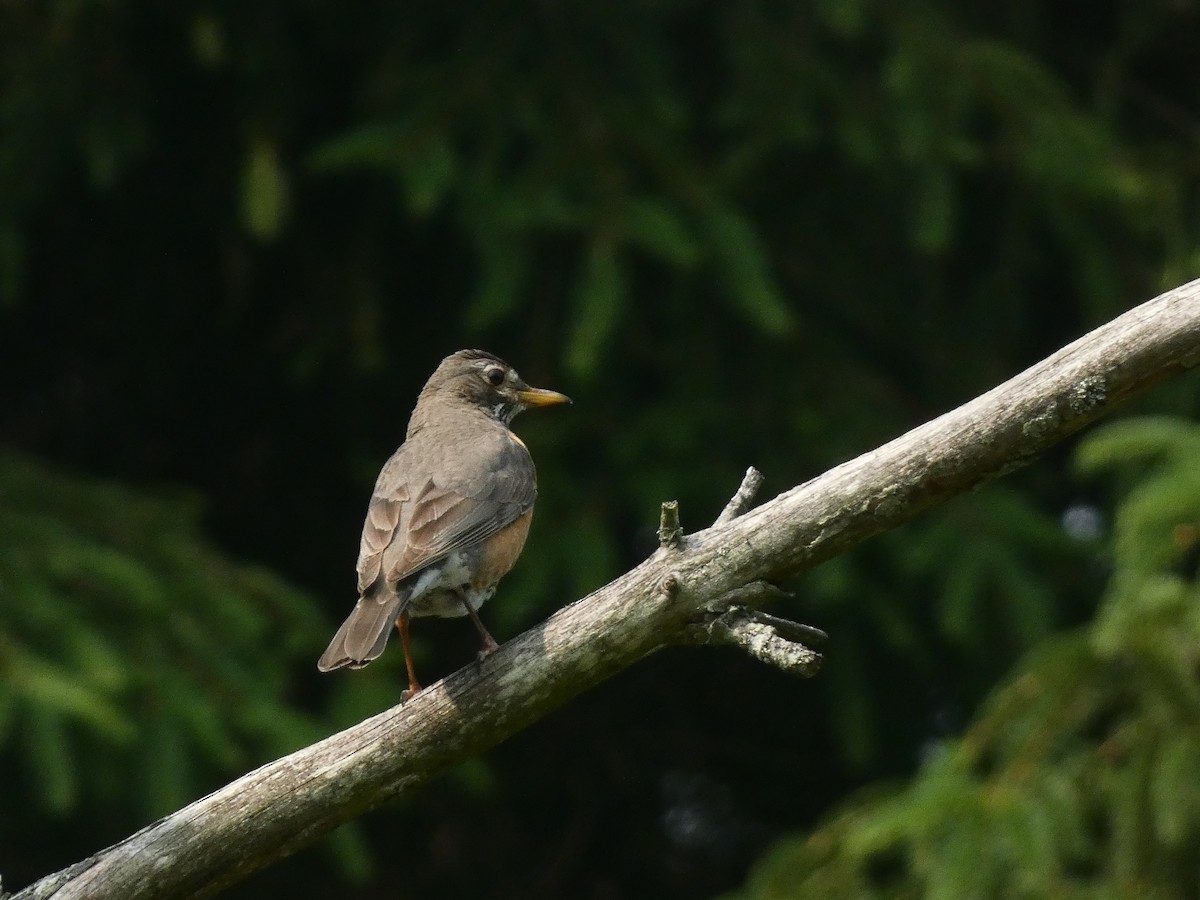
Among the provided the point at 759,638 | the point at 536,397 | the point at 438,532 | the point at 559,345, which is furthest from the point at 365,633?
the point at 559,345

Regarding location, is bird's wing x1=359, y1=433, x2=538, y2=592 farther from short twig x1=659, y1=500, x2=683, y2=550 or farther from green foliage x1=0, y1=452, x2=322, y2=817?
green foliage x1=0, y1=452, x2=322, y2=817

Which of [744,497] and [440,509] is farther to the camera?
[440,509]

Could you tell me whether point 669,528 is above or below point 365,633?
below

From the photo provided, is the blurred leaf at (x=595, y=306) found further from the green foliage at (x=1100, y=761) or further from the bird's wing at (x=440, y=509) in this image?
the green foliage at (x=1100, y=761)

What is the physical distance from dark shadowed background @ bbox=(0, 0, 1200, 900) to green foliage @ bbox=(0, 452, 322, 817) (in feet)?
0.06

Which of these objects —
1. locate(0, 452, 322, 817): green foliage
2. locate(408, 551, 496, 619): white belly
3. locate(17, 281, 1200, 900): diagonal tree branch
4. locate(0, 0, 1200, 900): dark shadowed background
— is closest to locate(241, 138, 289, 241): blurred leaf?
locate(0, 0, 1200, 900): dark shadowed background

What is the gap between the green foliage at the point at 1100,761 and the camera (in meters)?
4.13

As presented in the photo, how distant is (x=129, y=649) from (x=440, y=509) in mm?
2030

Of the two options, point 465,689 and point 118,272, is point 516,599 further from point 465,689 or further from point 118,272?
point 465,689

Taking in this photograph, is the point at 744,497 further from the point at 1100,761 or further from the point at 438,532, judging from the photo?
the point at 1100,761

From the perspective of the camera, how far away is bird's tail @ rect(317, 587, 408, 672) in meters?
3.59

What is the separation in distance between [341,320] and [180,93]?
3.75 ft

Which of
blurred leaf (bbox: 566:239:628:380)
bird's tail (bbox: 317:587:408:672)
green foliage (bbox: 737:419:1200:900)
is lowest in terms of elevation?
green foliage (bbox: 737:419:1200:900)

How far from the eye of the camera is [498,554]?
14.1 feet
